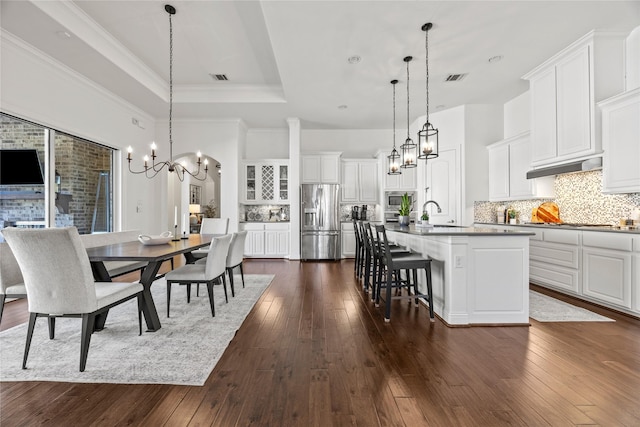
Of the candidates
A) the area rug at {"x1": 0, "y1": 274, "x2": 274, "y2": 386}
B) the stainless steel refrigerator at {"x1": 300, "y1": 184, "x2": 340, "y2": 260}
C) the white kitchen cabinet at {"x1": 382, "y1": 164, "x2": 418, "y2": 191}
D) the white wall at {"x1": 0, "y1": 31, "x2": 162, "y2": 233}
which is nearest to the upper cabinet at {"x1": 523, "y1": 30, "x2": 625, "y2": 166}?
the white kitchen cabinet at {"x1": 382, "y1": 164, "x2": 418, "y2": 191}

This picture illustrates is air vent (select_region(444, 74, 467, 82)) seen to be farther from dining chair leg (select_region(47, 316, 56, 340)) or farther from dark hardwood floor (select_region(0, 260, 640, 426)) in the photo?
dining chair leg (select_region(47, 316, 56, 340))

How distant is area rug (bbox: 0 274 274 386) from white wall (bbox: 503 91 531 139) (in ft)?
18.0

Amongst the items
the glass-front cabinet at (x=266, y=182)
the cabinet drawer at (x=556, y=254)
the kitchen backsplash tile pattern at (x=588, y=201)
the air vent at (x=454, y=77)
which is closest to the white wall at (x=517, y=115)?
the kitchen backsplash tile pattern at (x=588, y=201)

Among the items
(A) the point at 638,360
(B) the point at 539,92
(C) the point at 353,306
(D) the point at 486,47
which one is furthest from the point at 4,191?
(B) the point at 539,92

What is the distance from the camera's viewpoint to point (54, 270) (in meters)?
2.02

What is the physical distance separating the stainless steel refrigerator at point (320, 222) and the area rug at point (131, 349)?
3.54m

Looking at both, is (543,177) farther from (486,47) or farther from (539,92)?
(486,47)

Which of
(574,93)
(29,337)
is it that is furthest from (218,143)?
(574,93)

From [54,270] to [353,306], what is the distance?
106 inches

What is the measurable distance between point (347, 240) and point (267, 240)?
6.19ft

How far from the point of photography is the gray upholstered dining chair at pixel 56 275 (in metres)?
1.96

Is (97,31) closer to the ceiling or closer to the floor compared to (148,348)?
closer to the ceiling

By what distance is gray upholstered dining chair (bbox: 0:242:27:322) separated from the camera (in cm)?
244

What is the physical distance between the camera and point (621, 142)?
10.9 feet
